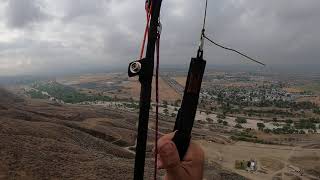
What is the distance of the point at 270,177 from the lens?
89.1 feet

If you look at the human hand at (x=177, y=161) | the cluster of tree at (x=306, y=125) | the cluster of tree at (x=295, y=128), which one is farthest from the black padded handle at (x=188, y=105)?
the cluster of tree at (x=306, y=125)

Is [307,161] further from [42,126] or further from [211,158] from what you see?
[42,126]

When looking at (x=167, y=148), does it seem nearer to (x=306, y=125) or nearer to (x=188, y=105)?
(x=188, y=105)

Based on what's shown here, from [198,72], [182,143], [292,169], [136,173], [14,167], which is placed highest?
[198,72]

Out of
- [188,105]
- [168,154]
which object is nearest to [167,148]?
[168,154]

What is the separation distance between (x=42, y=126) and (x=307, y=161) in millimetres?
22782

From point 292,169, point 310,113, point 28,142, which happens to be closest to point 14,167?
point 28,142

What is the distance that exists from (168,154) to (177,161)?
0.10 meters

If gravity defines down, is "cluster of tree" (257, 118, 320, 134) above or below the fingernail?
below

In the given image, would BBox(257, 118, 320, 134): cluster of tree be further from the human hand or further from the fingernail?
the fingernail

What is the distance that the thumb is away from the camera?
2912 millimetres

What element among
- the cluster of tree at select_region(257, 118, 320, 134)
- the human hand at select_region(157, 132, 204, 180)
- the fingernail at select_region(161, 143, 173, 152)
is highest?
the fingernail at select_region(161, 143, 173, 152)

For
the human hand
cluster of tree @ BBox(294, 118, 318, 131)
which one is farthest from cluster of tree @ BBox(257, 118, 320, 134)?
the human hand

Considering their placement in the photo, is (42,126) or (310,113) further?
(310,113)
